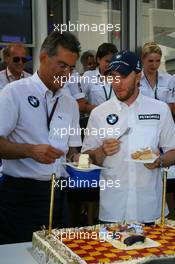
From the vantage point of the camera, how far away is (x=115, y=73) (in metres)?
1.79

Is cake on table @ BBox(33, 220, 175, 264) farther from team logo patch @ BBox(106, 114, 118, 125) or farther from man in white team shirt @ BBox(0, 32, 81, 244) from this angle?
team logo patch @ BBox(106, 114, 118, 125)

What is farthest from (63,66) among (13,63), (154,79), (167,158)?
(154,79)

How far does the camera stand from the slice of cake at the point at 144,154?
1643 mm

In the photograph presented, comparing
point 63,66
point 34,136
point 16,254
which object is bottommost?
point 16,254

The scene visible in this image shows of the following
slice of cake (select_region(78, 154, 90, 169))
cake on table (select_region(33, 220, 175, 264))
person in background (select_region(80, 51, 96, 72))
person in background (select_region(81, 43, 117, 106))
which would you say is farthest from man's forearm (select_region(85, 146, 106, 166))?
person in background (select_region(80, 51, 96, 72))

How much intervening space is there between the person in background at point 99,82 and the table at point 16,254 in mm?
1659

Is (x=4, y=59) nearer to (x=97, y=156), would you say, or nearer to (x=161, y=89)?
(x=161, y=89)

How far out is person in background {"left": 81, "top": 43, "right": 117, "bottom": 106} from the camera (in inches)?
117

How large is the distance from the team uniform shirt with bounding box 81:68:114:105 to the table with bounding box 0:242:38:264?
1684 mm

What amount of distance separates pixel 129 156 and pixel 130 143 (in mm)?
53

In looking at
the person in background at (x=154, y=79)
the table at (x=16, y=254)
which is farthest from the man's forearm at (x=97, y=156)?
the person in background at (x=154, y=79)

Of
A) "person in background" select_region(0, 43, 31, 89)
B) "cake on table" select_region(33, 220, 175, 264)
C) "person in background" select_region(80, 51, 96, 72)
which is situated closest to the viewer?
"cake on table" select_region(33, 220, 175, 264)

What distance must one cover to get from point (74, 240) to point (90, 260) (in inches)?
6.8

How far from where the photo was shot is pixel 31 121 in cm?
172
